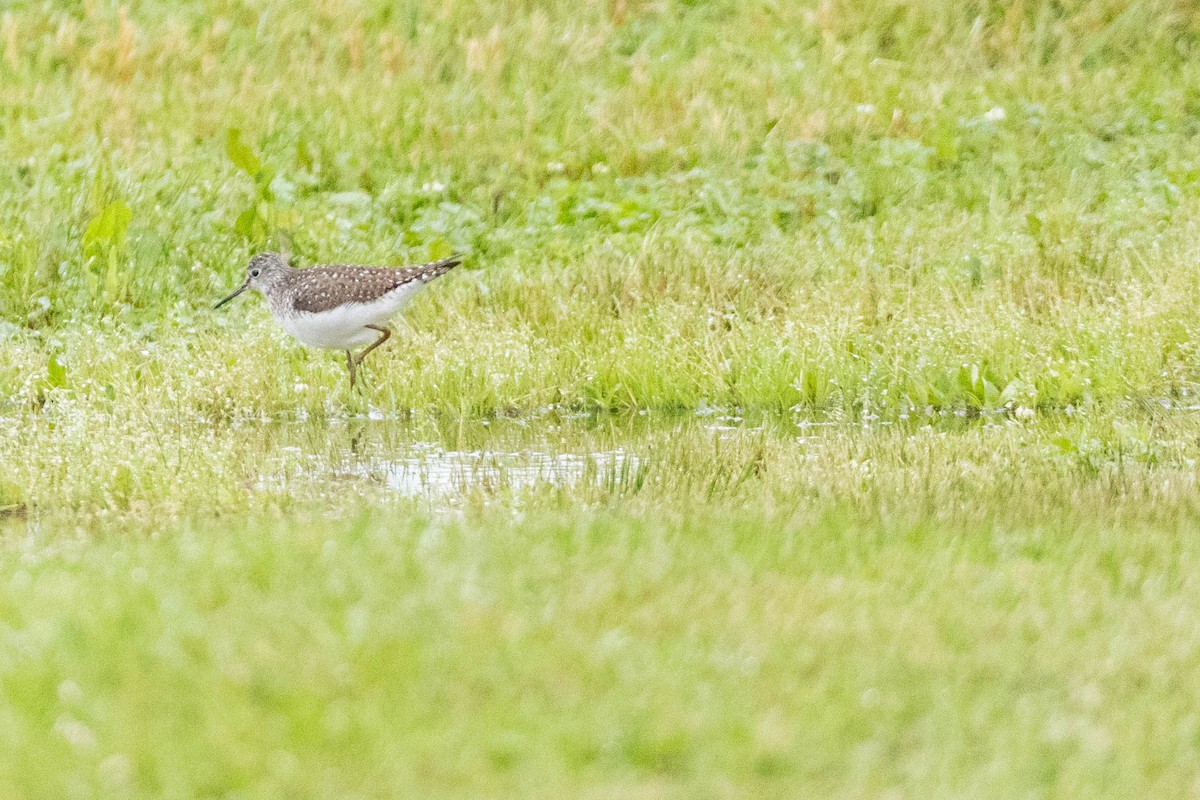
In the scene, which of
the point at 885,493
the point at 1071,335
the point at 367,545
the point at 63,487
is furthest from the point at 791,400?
the point at 367,545

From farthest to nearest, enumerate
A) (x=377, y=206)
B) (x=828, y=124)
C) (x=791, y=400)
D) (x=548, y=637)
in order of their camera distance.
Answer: (x=828, y=124) < (x=377, y=206) < (x=791, y=400) < (x=548, y=637)

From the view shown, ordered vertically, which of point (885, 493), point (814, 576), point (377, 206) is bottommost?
point (377, 206)

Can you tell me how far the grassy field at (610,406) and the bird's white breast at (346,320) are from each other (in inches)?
21.2

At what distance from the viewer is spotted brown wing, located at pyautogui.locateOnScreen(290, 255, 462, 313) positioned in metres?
11.4

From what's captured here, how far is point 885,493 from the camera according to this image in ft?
26.6

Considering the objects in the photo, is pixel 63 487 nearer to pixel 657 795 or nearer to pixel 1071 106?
pixel 657 795

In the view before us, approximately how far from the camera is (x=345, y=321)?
1144cm

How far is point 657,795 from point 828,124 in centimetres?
1362

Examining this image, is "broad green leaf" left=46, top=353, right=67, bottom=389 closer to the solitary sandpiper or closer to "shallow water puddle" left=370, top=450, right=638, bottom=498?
the solitary sandpiper

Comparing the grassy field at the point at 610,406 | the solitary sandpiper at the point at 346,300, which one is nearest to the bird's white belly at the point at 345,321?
the solitary sandpiper at the point at 346,300

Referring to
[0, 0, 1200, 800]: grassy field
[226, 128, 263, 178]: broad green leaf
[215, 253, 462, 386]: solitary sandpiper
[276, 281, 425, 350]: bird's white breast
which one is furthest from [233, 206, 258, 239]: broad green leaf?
[276, 281, 425, 350]: bird's white breast

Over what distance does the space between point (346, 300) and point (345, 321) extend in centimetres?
15

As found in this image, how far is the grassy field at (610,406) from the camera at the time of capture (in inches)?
194

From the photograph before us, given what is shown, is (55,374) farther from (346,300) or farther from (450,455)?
(450,455)
